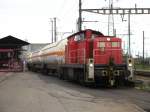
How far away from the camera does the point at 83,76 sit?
24.7 meters

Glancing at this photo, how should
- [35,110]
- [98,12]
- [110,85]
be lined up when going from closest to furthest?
[35,110], [110,85], [98,12]

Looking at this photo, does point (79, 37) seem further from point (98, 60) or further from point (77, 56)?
point (98, 60)

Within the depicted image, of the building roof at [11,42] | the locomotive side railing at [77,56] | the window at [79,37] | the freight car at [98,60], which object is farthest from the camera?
the building roof at [11,42]

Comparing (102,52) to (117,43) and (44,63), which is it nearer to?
(117,43)

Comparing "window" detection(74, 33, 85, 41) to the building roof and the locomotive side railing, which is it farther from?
the building roof

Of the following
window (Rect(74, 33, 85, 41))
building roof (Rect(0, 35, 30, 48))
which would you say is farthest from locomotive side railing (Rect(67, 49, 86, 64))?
building roof (Rect(0, 35, 30, 48))

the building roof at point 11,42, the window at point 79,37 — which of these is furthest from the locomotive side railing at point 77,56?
the building roof at point 11,42

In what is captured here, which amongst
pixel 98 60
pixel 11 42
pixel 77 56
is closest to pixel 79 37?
pixel 77 56

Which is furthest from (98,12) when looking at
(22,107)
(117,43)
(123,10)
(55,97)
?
(22,107)

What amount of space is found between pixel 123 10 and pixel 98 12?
2.86 m

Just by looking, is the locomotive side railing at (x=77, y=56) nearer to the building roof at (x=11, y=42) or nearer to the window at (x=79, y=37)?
the window at (x=79, y=37)

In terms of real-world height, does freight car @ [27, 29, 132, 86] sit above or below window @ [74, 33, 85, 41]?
below

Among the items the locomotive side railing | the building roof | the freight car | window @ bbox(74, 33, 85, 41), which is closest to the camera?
the freight car

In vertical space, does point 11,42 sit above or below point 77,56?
above
